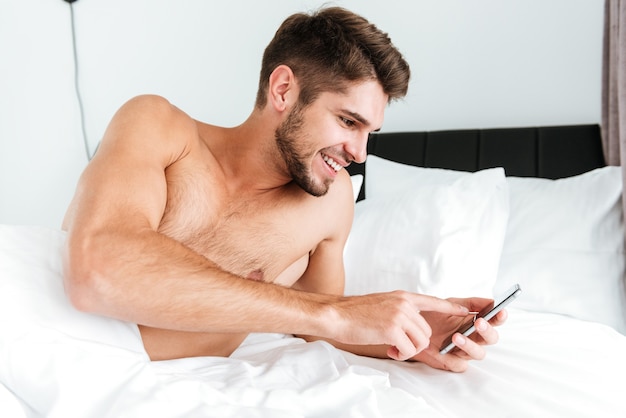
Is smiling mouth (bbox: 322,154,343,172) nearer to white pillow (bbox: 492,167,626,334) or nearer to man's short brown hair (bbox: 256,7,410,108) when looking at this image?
man's short brown hair (bbox: 256,7,410,108)

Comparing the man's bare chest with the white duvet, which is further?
the man's bare chest

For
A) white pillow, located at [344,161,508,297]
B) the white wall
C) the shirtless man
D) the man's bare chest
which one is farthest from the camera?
the white wall

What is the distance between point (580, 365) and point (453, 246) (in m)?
0.46

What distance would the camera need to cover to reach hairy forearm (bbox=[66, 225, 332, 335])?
921mm

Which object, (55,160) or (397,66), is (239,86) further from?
(397,66)

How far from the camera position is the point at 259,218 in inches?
55.2

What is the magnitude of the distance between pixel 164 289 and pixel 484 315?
1.85ft

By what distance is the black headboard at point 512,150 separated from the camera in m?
1.98

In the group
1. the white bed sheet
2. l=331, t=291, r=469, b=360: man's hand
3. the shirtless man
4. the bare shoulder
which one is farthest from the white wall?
l=331, t=291, r=469, b=360: man's hand

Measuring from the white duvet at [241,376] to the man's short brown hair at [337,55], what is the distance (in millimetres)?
570

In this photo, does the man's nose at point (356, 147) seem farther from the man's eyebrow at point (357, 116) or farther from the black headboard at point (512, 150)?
the black headboard at point (512, 150)

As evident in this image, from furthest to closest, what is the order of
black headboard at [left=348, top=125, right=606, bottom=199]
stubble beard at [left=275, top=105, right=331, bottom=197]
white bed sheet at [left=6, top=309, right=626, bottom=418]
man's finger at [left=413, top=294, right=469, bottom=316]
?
black headboard at [left=348, top=125, right=606, bottom=199] → stubble beard at [left=275, top=105, right=331, bottom=197] → man's finger at [left=413, top=294, right=469, bottom=316] → white bed sheet at [left=6, top=309, right=626, bottom=418]

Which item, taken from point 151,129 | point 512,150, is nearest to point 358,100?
point 151,129

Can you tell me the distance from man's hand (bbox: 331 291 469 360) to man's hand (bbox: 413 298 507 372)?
13cm
